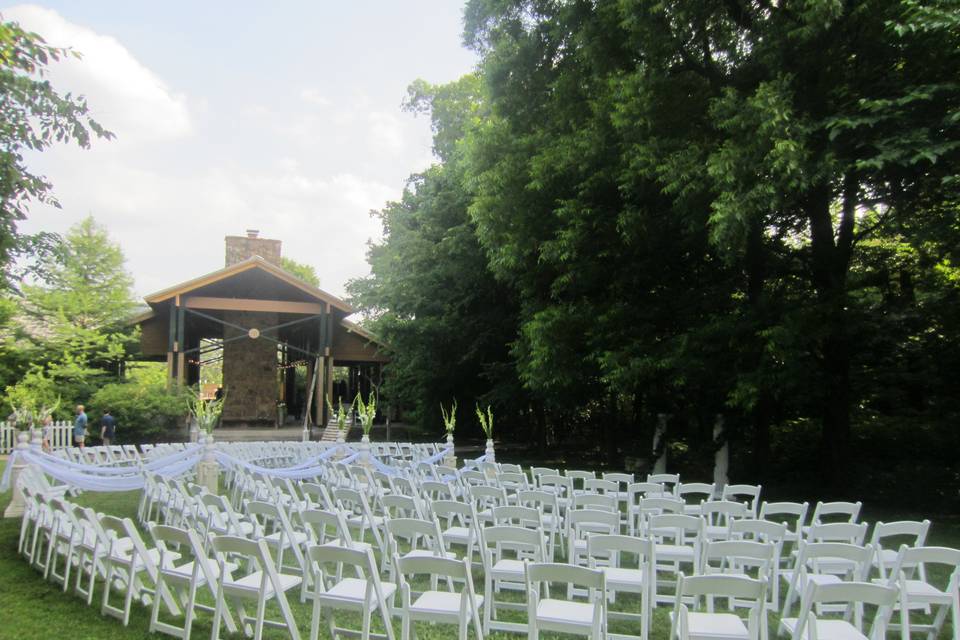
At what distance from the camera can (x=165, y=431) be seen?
20016mm

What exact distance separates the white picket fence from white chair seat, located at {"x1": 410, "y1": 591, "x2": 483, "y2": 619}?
16157 mm

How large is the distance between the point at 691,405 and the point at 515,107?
740 cm

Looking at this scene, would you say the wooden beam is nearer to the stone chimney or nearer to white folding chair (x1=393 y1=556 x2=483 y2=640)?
the stone chimney

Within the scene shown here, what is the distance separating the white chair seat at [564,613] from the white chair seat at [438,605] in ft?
1.64

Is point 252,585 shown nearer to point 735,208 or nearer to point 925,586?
point 925,586

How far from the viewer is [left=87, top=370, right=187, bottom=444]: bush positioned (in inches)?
761

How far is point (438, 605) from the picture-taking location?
4.19 metres

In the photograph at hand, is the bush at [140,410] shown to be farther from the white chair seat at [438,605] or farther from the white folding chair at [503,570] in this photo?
the white chair seat at [438,605]

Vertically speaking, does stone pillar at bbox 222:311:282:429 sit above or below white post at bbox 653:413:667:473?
above

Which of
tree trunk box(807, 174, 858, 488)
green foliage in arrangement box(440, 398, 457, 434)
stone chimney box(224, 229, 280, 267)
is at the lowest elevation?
green foliage in arrangement box(440, 398, 457, 434)

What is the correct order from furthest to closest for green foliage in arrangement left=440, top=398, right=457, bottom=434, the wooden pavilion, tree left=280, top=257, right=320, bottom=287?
tree left=280, top=257, right=320, bottom=287, the wooden pavilion, green foliage in arrangement left=440, top=398, right=457, bottom=434

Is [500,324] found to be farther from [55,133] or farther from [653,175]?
[55,133]

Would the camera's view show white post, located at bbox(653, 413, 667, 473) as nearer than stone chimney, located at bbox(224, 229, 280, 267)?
Yes

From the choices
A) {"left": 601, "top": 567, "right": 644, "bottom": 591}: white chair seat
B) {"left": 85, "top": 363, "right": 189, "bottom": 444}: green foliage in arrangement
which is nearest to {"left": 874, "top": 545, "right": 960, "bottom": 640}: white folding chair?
{"left": 601, "top": 567, "right": 644, "bottom": 591}: white chair seat
